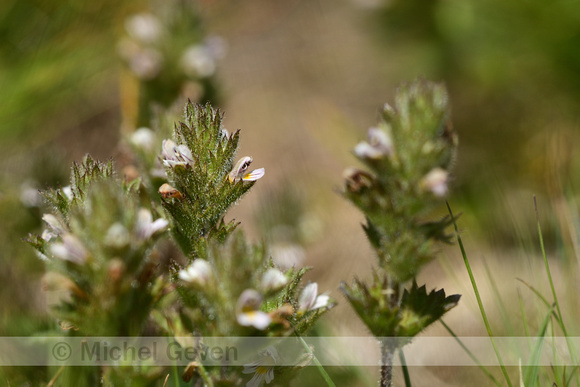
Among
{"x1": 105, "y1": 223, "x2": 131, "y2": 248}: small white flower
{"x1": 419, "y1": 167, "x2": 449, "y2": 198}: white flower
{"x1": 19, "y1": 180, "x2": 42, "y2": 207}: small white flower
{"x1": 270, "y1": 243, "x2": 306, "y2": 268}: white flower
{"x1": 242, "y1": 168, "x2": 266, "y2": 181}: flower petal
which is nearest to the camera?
{"x1": 105, "y1": 223, "x2": 131, "y2": 248}: small white flower

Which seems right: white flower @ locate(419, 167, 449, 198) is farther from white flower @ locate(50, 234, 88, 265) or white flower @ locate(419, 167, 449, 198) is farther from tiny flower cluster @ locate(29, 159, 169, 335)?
white flower @ locate(50, 234, 88, 265)

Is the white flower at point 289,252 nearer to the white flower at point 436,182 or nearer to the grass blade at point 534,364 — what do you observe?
the grass blade at point 534,364

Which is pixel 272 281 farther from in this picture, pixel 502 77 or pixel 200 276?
pixel 502 77

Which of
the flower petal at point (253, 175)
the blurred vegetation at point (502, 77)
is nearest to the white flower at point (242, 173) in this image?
the flower petal at point (253, 175)

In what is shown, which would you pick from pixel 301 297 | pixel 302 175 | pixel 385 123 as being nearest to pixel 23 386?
pixel 301 297

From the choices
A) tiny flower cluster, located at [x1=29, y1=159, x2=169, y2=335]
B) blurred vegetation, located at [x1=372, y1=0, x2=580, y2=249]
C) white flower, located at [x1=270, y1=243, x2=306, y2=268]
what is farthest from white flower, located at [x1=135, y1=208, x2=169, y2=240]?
blurred vegetation, located at [x1=372, y1=0, x2=580, y2=249]

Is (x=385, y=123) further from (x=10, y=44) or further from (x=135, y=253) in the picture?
(x=10, y=44)
